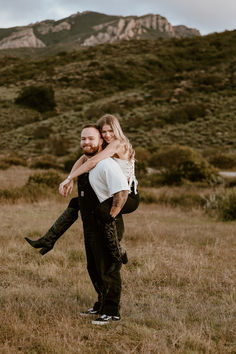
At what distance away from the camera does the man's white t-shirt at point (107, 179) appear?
3.44 metres

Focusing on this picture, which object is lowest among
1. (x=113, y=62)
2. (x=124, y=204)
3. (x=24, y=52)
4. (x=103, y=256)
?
(x=103, y=256)

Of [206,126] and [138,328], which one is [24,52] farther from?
[138,328]

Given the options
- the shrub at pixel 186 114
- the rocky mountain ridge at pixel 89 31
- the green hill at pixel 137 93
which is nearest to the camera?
the green hill at pixel 137 93

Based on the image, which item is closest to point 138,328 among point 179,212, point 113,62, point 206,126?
point 179,212

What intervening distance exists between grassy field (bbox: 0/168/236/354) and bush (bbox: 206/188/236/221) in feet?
4.58

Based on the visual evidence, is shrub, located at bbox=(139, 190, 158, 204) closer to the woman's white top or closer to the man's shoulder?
the woman's white top

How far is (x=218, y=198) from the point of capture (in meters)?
10.9

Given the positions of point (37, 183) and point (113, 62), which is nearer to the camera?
point (37, 183)

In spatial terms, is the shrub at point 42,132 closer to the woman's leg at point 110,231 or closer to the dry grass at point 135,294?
the dry grass at point 135,294

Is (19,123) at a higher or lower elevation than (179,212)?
higher

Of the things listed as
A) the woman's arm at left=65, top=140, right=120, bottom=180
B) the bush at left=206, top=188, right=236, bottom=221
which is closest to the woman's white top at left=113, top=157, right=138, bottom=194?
the woman's arm at left=65, top=140, right=120, bottom=180

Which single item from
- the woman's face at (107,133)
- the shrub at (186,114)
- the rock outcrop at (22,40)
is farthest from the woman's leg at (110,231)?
the rock outcrop at (22,40)

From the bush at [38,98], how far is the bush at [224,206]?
26.1 meters

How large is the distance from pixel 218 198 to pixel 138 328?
7881 mm
